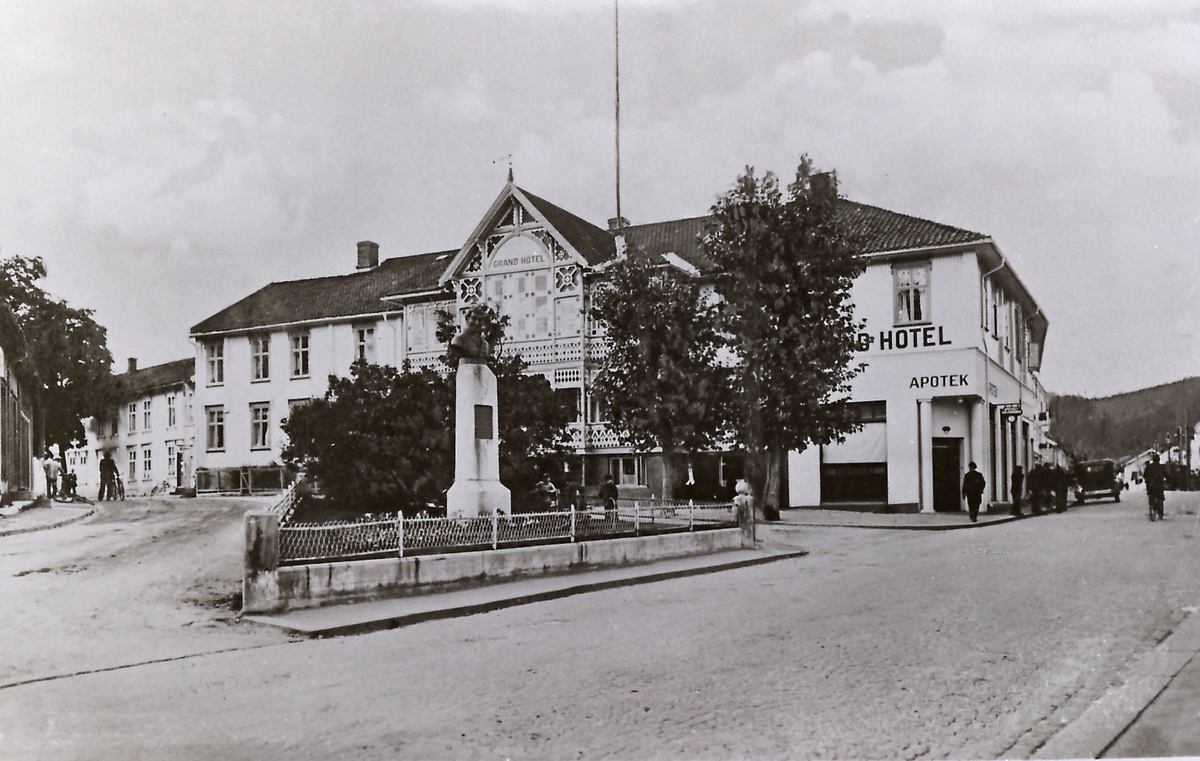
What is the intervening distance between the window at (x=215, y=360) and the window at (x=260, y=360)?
5.13 m

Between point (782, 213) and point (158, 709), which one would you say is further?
point (782, 213)

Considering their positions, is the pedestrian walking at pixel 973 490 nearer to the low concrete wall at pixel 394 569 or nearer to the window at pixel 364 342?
the low concrete wall at pixel 394 569

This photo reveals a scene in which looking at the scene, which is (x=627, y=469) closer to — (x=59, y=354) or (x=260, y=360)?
(x=260, y=360)

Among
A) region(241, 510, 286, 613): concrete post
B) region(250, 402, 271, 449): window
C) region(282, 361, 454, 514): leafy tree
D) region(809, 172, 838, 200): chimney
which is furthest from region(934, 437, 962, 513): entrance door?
region(241, 510, 286, 613): concrete post

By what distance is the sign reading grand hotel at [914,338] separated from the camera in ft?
82.4

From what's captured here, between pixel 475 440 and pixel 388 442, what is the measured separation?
200cm

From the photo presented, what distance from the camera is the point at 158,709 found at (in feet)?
18.9

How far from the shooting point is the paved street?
5148 mm

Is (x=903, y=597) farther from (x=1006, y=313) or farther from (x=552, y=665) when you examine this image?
(x=1006, y=313)

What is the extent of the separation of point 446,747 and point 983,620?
526 centimetres

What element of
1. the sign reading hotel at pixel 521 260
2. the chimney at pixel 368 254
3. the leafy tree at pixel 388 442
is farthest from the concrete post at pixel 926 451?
the chimney at pixel 368 254

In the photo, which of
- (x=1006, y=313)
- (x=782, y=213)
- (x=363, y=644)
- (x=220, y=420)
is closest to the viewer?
(x=363, y=644)

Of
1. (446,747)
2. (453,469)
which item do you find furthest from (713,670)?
(453,469)

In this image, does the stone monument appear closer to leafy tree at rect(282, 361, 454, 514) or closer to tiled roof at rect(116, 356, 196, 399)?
leafy tree at rect(282, 361, 454, 514)
